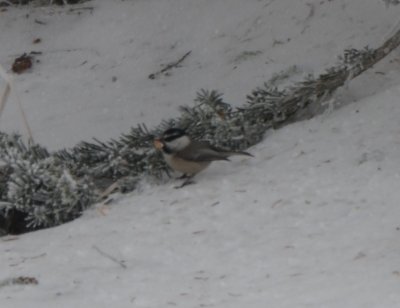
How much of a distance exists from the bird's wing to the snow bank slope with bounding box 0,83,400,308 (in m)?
0.11

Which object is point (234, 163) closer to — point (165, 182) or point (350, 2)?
point (165, 182)

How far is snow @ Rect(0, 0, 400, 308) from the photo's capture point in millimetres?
3441

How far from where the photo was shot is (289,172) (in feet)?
15.2

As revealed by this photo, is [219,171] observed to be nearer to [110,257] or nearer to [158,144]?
[158,144]

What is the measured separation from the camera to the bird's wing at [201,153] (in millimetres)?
4855

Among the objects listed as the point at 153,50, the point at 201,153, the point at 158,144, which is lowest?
the point at 201,153

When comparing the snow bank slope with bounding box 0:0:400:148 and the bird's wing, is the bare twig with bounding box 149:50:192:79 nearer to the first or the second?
the snow bank slope with bounding box 0:0:400:148

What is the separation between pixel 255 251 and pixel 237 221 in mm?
410

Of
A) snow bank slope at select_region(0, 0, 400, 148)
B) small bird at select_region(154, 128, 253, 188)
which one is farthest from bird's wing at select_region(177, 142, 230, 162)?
snow bank slope at select_region(0, 0, 400, 148)

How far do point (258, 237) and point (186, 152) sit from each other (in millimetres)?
1060

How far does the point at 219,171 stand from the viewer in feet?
16.6

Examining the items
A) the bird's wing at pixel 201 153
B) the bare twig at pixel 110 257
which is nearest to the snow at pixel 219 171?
the bare twig at pixel 110 257

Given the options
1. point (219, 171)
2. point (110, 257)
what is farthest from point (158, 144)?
point (110, 257)

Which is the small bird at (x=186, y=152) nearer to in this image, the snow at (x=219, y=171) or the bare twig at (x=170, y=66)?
the snow at (x=219, y=171)
